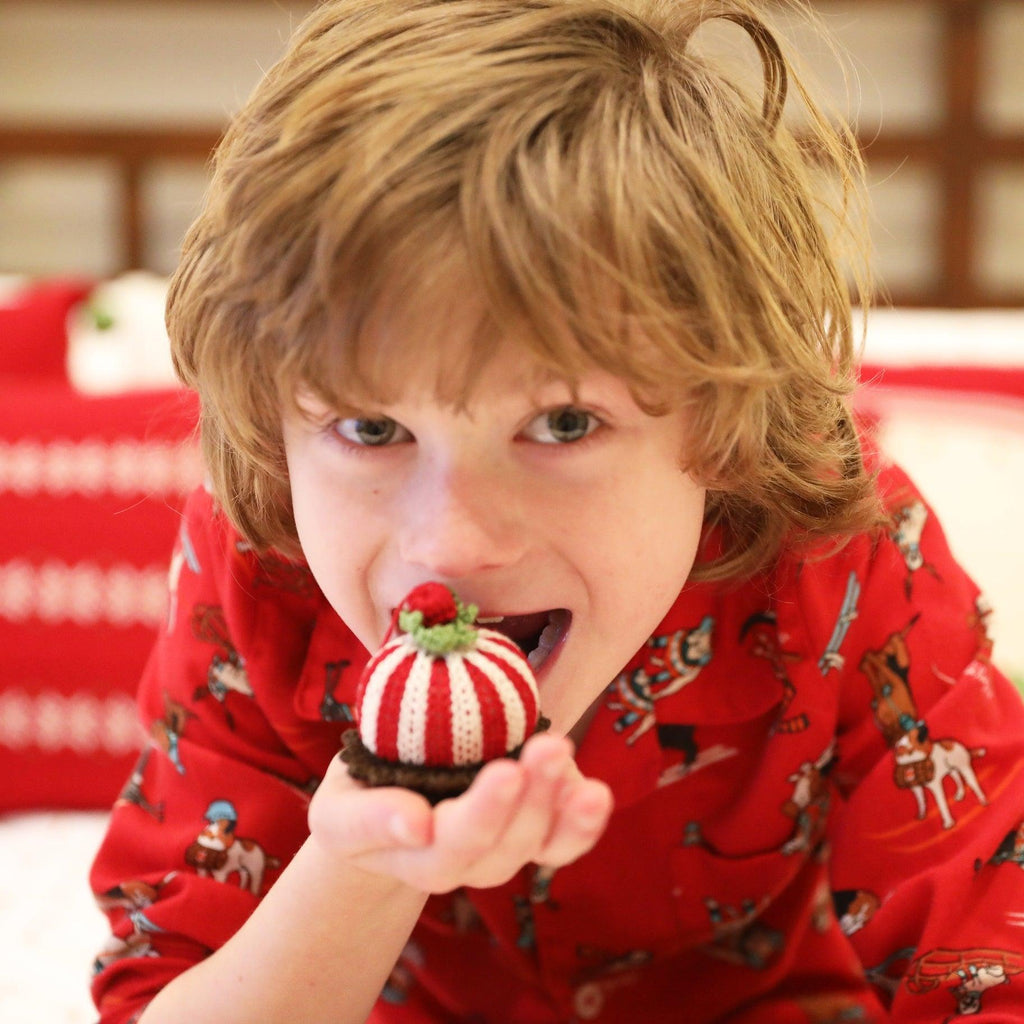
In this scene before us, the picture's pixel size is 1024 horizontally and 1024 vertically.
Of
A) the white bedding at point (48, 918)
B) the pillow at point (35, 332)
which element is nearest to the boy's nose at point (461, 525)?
the white bedding at point (48, 918)

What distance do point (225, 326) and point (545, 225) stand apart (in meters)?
0.17

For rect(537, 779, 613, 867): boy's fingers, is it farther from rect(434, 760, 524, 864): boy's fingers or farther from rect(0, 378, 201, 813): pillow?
rect(0, 378, 201, 813): pillow

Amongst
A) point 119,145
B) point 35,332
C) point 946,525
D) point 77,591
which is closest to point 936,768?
point 946,525

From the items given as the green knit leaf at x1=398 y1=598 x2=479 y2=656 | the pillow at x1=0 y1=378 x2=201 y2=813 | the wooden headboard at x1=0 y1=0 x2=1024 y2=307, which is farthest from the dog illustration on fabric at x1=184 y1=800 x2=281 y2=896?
the wooden headboard at x1=0 y1=0 x2=1024 y2=307

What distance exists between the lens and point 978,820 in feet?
2.40

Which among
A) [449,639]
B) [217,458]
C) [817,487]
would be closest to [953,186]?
[817,487]

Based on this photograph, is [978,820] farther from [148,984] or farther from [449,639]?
[148,984]

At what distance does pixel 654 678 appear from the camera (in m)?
0.79

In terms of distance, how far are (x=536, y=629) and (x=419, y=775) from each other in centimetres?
17

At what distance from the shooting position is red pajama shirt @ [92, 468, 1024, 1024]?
744 mm

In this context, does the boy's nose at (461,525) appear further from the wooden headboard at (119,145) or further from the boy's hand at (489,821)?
the wooden headboard at (119,145)

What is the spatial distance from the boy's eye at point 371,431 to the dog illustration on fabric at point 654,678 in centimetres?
27

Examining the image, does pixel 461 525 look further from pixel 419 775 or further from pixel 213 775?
pixel 213 775

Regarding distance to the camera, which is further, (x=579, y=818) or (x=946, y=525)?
(x=946, y=525)
